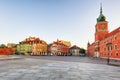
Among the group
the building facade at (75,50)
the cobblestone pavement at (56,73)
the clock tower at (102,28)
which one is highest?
the clock tower at (102,28)

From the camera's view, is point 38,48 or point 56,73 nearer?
point 56,73

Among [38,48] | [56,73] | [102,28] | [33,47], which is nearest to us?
[56,73]

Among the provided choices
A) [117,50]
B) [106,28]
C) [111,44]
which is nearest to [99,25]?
[106,28]

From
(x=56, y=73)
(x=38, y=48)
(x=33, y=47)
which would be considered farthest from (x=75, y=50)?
(x=56, y=73)

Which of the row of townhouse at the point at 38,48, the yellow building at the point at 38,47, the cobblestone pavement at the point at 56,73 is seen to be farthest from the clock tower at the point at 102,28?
the cobblestone pavement at the point at 56,73

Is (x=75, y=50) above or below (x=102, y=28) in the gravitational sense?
below

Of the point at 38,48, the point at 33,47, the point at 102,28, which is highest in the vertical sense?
the point at 102,28

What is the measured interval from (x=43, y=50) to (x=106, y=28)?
67.5 meters

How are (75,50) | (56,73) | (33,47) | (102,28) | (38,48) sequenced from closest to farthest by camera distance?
(56,73) → (102,28) → (33,47) → (38,48) → (75,50)

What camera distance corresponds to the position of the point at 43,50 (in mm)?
146750

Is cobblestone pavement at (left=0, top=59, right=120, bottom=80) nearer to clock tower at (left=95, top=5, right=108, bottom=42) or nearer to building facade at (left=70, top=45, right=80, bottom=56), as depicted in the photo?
clock tower at (left=95, top=5, right=108, bottom=42)

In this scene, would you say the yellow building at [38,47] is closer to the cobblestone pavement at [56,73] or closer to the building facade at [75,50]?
the building facade at [75,50]

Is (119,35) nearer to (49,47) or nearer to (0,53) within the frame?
(0,53)

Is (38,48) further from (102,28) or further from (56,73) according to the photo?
(56,73)
